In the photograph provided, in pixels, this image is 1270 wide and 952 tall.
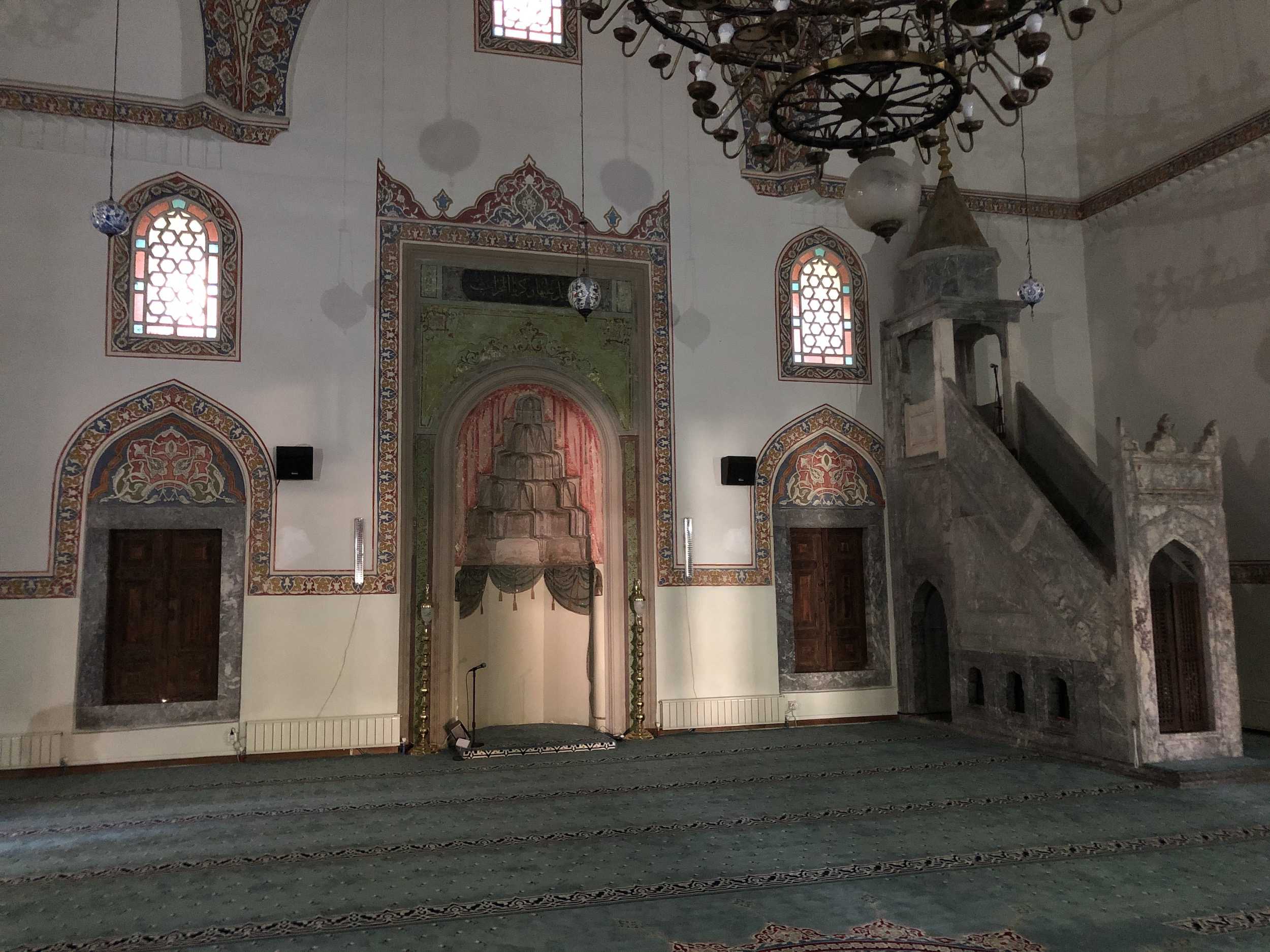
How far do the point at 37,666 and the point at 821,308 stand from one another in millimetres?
6152

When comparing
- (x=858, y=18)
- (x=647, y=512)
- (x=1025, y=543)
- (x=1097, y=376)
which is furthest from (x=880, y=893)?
(x=1097, y=376)

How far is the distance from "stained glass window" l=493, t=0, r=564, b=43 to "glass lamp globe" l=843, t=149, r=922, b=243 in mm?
4691

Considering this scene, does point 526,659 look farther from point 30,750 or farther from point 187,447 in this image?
point 30,750

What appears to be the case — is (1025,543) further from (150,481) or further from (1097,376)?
(150,481)

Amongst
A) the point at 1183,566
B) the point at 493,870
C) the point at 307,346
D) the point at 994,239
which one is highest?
the point at 994,239

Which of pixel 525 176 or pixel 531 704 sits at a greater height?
pixel 525 176

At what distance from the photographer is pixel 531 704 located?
843 centimetres

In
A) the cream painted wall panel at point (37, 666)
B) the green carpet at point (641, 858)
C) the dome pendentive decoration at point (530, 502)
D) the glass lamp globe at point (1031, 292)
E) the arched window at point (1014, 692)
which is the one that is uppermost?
the glass lamp globe at point (1031, 292)

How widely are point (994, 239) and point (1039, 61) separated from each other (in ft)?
17.7

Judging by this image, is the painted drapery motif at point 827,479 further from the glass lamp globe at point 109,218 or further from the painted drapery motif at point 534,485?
the glass lamp globe at point 109,218

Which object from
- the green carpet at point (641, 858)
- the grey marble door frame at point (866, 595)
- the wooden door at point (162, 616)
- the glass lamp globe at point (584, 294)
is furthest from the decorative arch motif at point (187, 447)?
the grey marble door frame at point (866, 595)

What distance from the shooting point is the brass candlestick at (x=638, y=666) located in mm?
7324

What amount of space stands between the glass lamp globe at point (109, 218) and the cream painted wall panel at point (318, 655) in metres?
→ 2.45

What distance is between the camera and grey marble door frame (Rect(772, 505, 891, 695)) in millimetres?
7727
